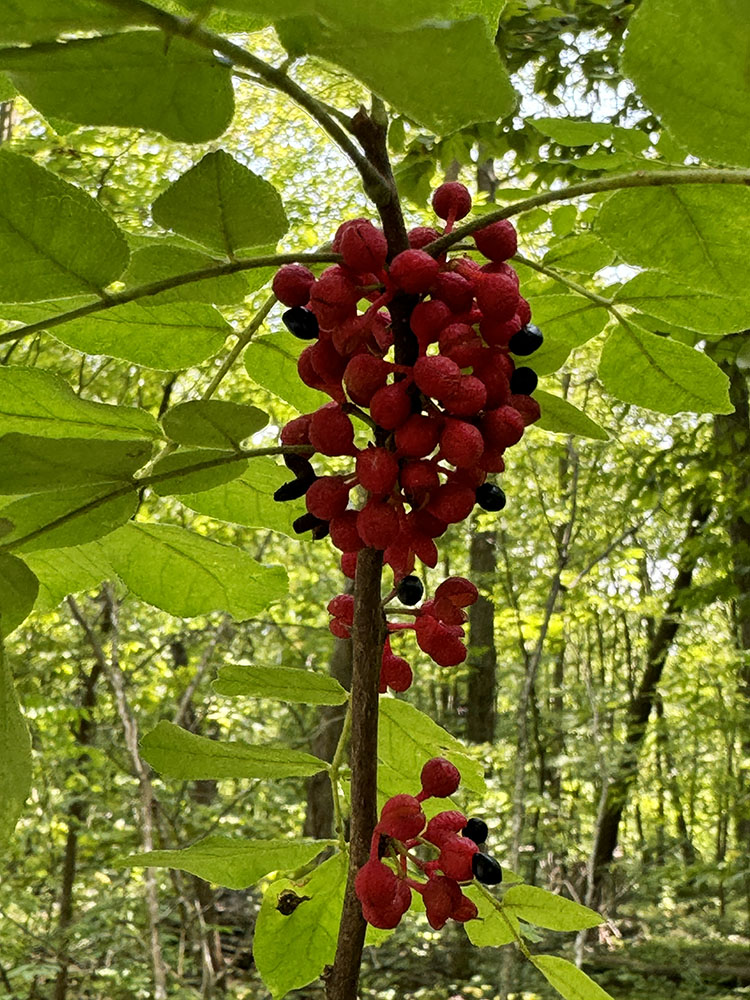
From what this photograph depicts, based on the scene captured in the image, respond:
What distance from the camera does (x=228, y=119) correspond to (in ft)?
1.37

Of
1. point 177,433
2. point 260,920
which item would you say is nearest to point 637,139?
point 177,433

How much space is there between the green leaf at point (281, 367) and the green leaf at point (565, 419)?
0.66 feet

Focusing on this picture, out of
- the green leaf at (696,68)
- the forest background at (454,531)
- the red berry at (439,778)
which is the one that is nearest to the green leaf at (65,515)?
the forest background at (454,531)

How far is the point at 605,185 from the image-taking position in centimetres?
49

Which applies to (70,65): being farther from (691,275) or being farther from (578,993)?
(578,993)

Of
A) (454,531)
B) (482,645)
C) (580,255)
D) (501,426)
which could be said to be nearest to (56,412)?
(501,426)

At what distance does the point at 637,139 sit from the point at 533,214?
699 millimetres

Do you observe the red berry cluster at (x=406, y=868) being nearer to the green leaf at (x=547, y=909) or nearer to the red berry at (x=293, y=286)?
the green leaf at (x=547, y=909)

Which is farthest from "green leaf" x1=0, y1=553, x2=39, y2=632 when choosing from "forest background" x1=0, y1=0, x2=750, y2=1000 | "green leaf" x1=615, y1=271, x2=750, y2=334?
"green leaf" x1=615, y1=271, x2=750, y2=334

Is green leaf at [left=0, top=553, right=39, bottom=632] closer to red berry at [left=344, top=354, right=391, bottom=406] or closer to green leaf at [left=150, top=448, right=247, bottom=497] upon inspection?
green leaf at [left=150, top=448, right=247, bottom=497]

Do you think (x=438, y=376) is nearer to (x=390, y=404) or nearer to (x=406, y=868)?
(x=390, y=404)

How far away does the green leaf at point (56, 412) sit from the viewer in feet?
2.04

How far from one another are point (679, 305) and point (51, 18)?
511 mm

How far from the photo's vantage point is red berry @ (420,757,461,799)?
0.61 meters
